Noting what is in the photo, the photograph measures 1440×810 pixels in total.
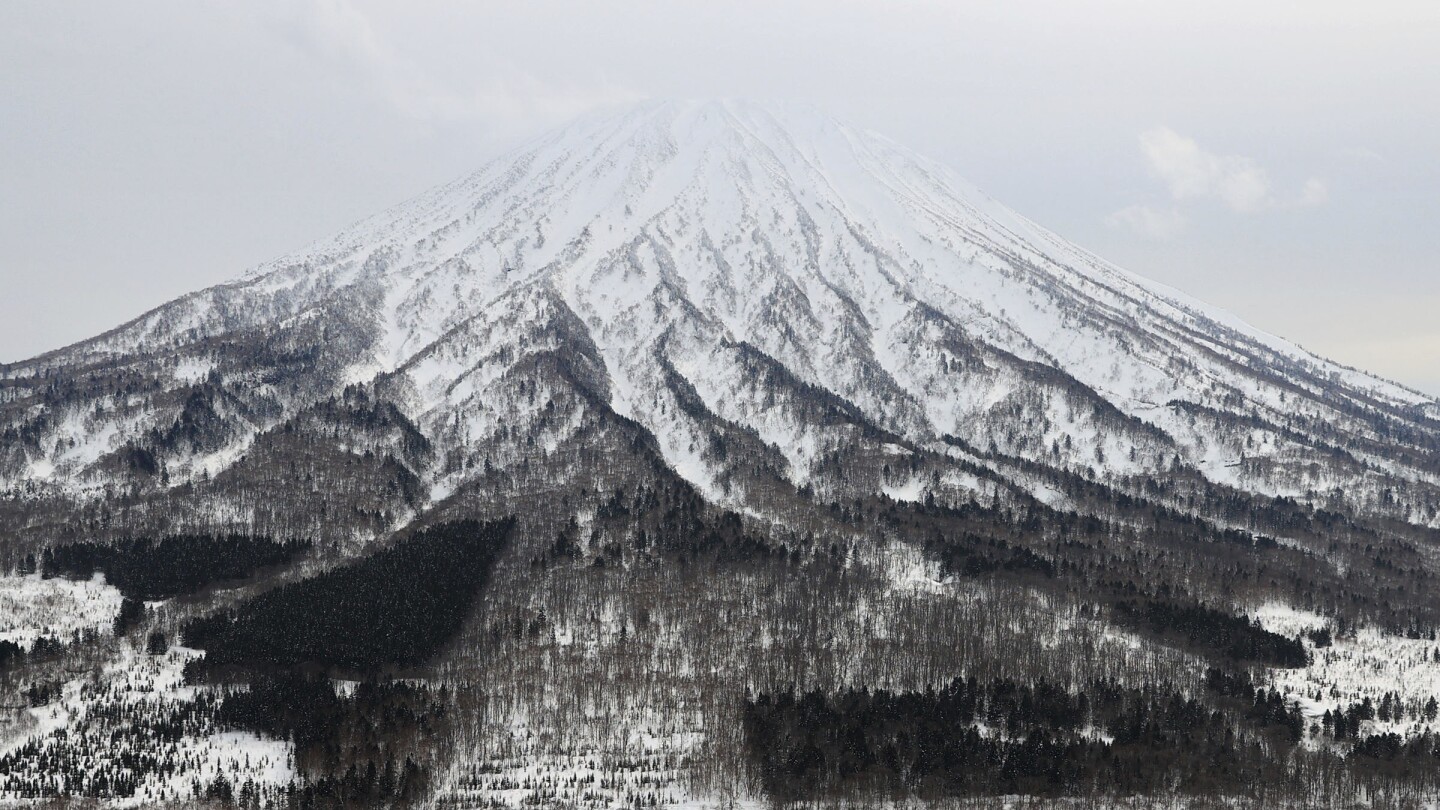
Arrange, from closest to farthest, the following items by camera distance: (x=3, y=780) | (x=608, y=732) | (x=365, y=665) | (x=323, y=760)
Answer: (x=3, y=780) < (x=323, y=760) < (x=608, y=732) < (x=365, y=665)

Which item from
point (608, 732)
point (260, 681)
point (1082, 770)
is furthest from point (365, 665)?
point (1082, 770)

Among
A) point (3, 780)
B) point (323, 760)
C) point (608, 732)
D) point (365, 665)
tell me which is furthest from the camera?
point (365, 665)

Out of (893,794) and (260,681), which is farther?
(260,681)

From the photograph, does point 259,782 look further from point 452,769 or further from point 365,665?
point 365,665

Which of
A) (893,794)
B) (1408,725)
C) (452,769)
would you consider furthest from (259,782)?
(1408,725)

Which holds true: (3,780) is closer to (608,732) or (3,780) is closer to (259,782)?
(259,782)

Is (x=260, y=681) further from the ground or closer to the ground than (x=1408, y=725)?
further from the ground
